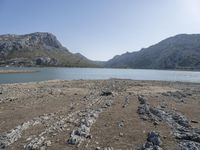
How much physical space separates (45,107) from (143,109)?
12.1 m

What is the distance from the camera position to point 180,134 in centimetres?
2105

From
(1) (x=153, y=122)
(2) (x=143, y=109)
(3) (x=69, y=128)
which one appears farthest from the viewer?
(2) (x=143, y=109)

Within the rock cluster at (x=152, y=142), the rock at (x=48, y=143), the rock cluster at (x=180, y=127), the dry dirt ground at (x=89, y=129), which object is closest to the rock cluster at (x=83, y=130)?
the dry dirt ground at (x=89, y=129)

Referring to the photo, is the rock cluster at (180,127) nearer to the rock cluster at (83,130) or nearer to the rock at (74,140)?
the rock cluster at (83,130)

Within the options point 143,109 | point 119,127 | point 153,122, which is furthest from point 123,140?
point 143,109

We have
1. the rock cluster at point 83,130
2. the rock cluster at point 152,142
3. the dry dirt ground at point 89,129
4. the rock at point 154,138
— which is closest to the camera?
the rock cluster at point 152,142

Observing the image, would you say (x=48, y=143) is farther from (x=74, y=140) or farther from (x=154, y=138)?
(x=154, y=138)

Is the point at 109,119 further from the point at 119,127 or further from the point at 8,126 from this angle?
the point at 8,126


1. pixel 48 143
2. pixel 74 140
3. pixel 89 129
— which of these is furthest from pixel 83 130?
pixel 48 143

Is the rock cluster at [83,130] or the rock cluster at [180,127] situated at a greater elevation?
the rock cluster at [180,127]

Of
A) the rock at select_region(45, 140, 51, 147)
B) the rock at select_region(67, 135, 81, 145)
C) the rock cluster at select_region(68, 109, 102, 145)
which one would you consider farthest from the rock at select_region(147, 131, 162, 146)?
the rock at select_region(45, 140, 51, 147)

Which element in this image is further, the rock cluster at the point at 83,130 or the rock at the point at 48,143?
the rock cluster at the point at 83,130

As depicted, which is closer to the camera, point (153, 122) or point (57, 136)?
point (57, 136)

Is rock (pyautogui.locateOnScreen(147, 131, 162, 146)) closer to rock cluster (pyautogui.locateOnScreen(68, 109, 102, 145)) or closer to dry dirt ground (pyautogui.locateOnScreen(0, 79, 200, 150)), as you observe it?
dry dirt ground (pyautogui.locateOnScreen(0, 79, 200, 150))
